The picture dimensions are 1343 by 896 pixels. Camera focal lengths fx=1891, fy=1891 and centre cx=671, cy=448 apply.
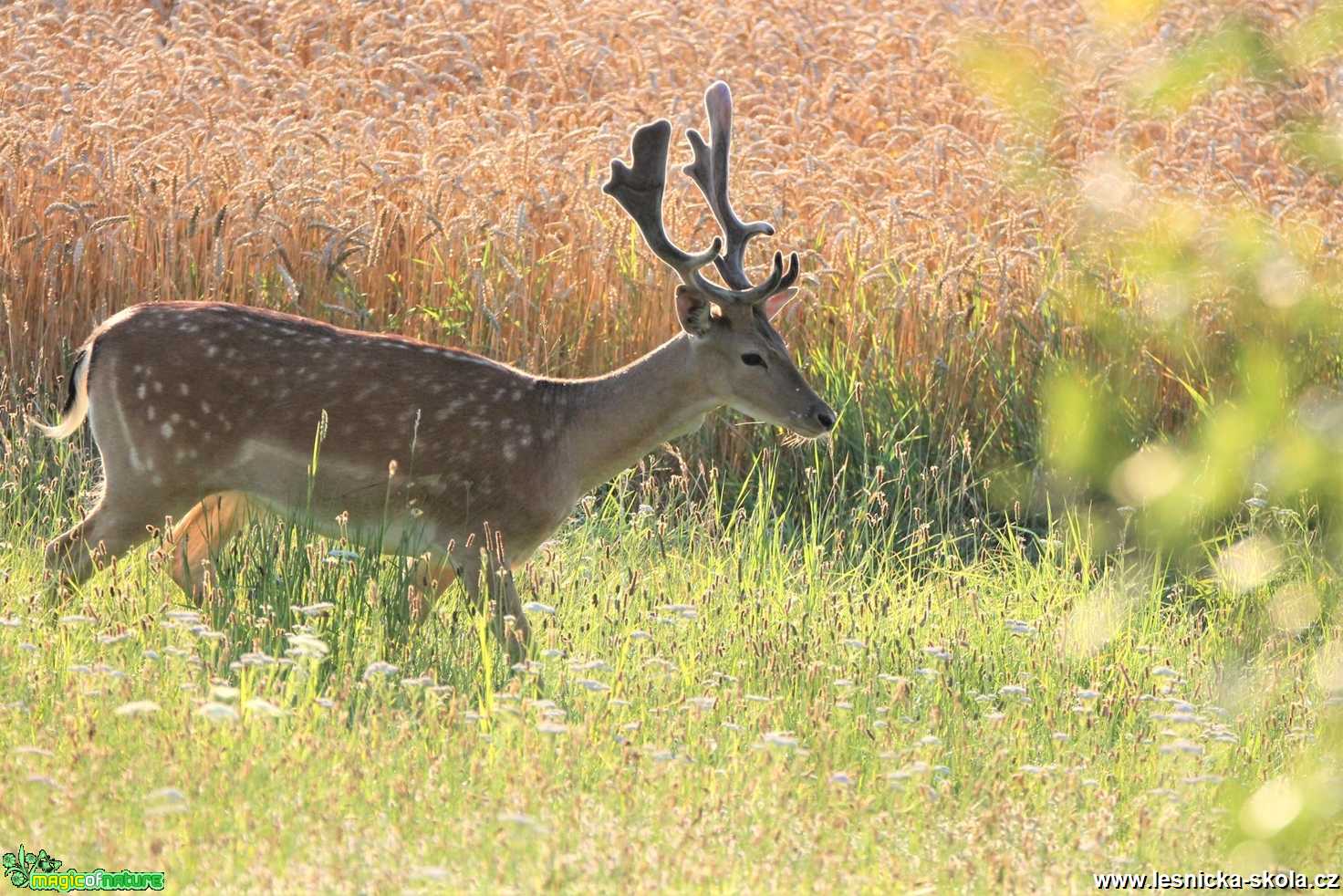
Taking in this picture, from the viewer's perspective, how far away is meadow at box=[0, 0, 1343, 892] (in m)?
2.59

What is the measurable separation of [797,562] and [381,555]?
78.7 inches

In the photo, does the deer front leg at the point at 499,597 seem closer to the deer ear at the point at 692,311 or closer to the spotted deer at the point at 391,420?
the spotted deer at the point at 391,420

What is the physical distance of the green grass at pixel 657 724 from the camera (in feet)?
12.7

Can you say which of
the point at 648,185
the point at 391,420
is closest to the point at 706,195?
the point at 648,185

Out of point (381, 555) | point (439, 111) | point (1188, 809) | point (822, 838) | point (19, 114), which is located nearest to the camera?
point (822, 838)

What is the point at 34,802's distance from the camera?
12.7ft

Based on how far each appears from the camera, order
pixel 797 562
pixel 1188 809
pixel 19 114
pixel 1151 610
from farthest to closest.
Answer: pixel 19 114
pixel 797 562
pixel 1151 610
pixel 1188 809

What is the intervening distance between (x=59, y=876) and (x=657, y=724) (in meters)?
1.80

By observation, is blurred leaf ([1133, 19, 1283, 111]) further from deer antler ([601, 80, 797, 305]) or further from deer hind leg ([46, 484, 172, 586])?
deer hind leg ([46, 484, 172, 586])

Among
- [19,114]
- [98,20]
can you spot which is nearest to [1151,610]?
[19,114]

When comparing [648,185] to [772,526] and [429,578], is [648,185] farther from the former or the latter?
[772,526]

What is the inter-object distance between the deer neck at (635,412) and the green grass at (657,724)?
16.2 inches

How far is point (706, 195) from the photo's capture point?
22.5ft

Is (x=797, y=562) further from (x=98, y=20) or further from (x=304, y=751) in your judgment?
(x=98, y=20)
